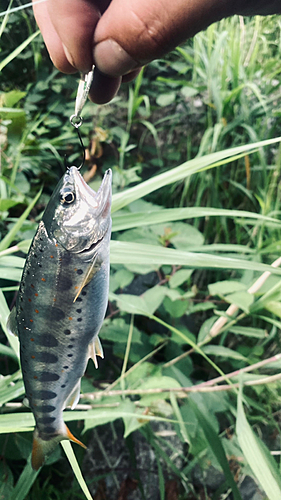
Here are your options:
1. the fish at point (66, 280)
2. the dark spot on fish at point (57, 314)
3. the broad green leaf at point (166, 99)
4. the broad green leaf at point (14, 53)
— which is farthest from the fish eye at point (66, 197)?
the broad green leaf at point (166, 99)

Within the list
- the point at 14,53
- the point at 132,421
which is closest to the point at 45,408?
the point at 132,421

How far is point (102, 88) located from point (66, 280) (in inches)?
14.2

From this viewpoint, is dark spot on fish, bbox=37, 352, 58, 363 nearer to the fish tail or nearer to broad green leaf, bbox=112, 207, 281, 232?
the fish tail

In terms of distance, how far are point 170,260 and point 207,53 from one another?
1.34 metres

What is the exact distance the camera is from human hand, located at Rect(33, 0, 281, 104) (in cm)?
38

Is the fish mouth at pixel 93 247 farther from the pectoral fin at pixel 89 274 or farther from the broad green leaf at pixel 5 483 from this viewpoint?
the broad green leaf at pixel 5 483

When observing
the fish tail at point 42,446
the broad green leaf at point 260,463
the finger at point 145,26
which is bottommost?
the broad green leaf at point 260,463

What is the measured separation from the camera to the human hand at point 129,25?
1.25 ft

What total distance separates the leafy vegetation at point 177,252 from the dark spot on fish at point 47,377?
0.49 ft

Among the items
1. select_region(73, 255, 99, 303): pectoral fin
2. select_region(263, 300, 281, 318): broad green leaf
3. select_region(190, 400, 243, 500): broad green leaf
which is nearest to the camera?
select_region(73, 255, 99, 303): pectoral fin

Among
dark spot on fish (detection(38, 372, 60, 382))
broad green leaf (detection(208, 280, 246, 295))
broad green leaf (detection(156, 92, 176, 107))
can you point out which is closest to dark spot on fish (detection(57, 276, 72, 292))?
dark spot on fish (detection(38, 372, 60, 382))

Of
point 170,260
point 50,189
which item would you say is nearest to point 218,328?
point 170,260

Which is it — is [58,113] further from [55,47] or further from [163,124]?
[55,47]

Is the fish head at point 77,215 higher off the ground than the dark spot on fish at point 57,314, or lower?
higher
